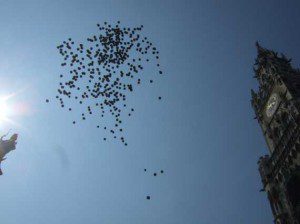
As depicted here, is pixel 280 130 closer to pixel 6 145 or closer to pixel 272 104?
pixel 272 104

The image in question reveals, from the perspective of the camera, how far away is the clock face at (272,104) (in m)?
58.8

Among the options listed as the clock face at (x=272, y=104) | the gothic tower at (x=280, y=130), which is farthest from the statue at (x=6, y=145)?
the clock face at (x=272, y=104)

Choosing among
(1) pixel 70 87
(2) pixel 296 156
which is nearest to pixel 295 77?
(2) pixel 296 156

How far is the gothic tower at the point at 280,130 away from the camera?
4700cm

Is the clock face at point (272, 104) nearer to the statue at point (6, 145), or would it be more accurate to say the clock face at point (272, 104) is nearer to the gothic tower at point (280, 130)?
the gothic tower at point (280, 130)

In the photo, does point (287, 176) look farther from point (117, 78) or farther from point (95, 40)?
point (95, 40)

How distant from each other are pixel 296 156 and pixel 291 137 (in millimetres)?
3249

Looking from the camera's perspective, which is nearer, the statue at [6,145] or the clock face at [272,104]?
the statue at [6,145]

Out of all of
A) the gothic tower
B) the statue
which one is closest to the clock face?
the gothic tower

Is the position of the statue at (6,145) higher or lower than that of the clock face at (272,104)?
lower

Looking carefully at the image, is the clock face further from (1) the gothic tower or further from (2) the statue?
(2) the statue

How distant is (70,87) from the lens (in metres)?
36.8

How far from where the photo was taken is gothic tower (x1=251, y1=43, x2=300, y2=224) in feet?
154

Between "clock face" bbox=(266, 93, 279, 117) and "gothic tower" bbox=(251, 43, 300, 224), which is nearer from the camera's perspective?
"gothic tower" bbox=(251, 43, 300, 224)
